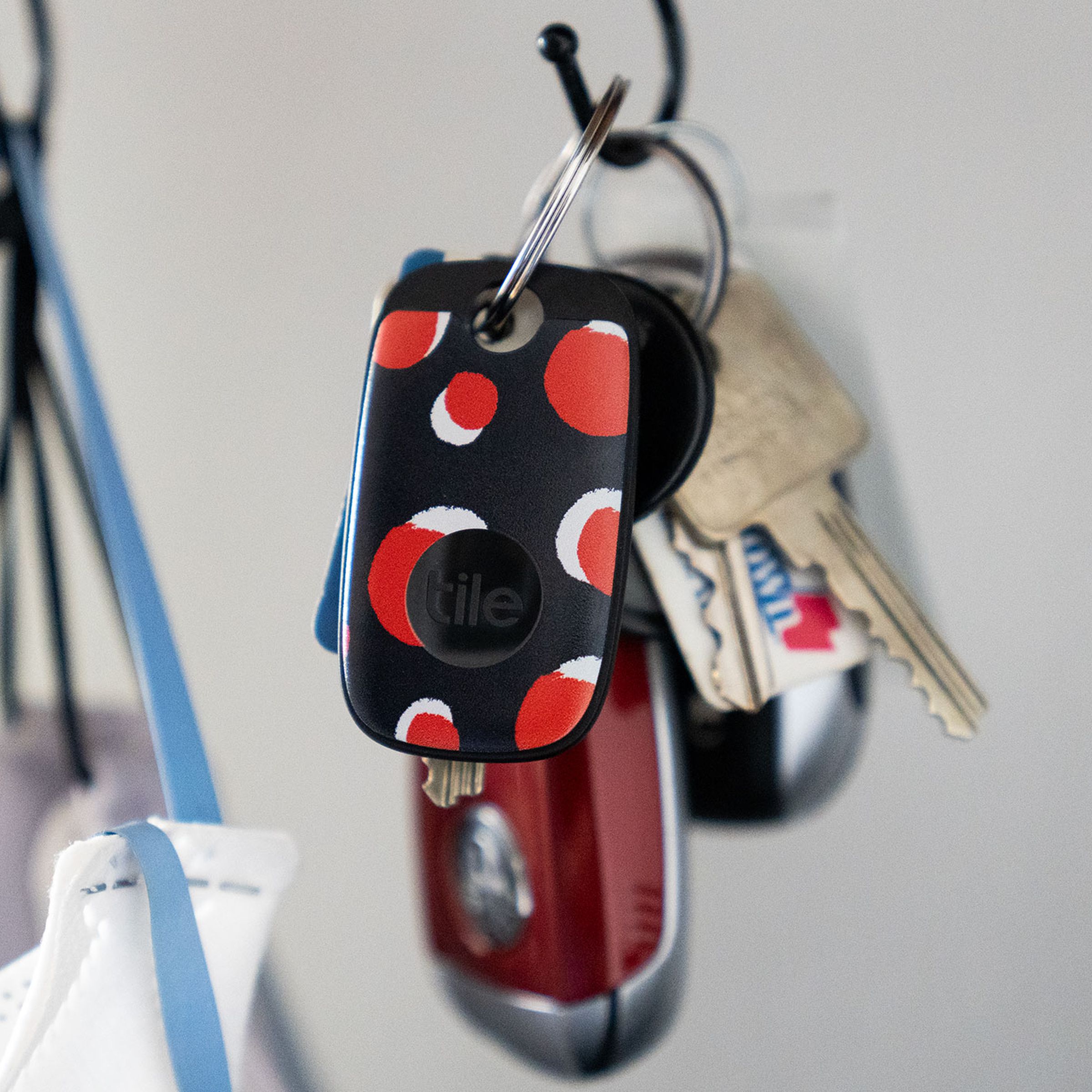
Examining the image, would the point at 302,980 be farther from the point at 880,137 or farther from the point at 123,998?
the point at 880,137

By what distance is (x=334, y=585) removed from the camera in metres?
0.20

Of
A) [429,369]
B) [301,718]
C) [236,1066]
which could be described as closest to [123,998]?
[236,1066]

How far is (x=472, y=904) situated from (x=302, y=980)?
243 millimetres

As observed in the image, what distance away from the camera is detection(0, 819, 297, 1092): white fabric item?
0.18 meters

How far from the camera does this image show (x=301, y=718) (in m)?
0.45

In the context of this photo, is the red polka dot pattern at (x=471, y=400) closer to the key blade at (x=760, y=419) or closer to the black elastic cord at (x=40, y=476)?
the key blade at (x=760, y=419)

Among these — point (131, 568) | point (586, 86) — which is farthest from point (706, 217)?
point (131, 568)

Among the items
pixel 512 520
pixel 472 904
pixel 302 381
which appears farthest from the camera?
pixel 302 381

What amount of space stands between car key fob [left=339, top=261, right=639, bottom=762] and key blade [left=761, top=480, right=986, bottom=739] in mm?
68

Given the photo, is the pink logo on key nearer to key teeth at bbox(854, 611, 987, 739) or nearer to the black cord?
key teeth at bbox(854, 611, 987, 739)

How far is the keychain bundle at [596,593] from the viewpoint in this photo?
0.55 feet

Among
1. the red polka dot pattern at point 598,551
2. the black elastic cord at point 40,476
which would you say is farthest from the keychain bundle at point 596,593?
the black elastic cord at point 40,476

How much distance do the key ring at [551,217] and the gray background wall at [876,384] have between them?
155 mm

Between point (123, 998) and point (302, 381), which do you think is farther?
point (302, 381)
